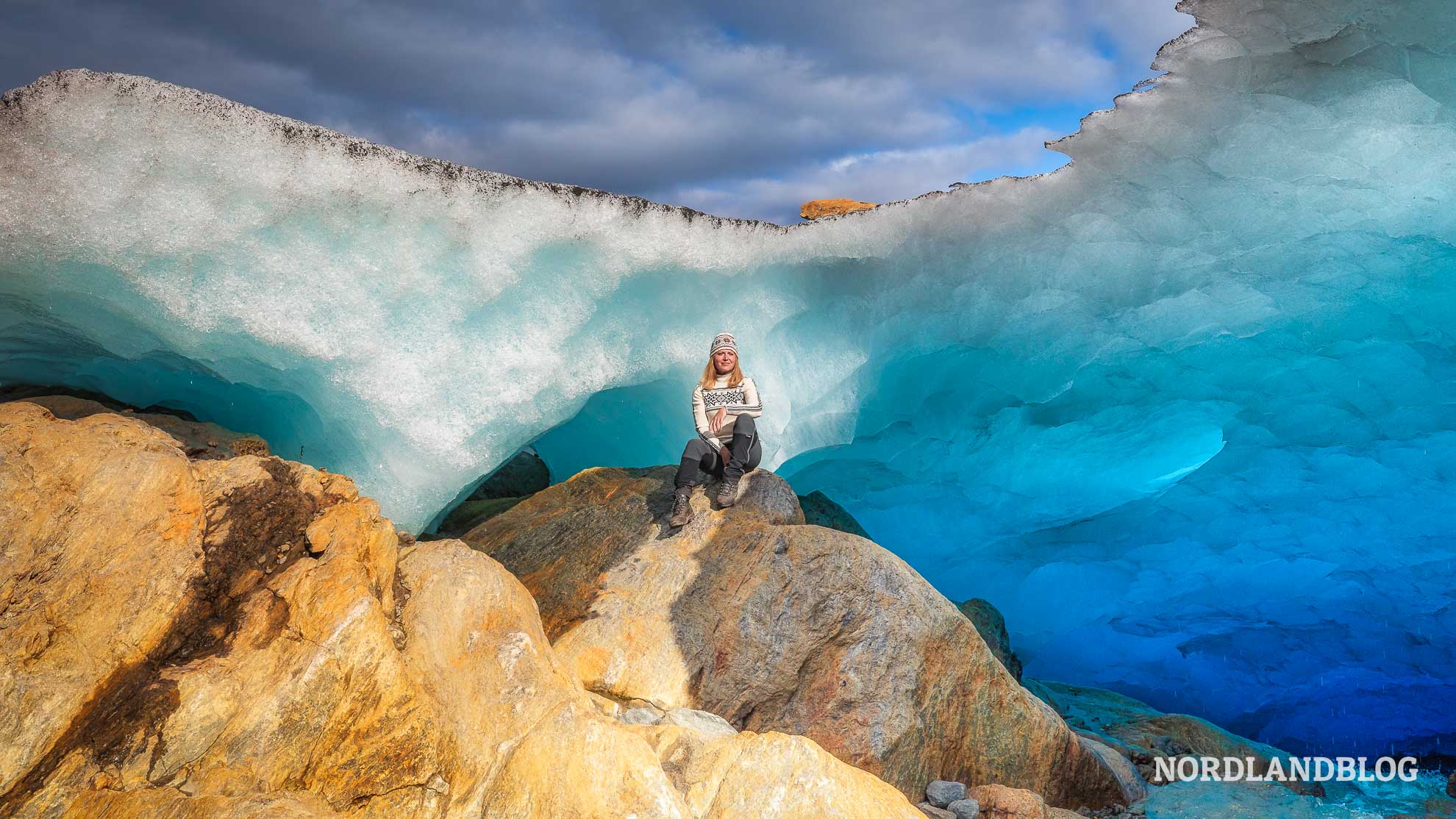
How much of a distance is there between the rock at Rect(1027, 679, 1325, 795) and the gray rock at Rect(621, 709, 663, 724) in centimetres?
520

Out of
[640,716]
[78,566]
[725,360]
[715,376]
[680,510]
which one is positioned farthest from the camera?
[715,376]

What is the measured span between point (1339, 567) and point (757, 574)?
9068mm

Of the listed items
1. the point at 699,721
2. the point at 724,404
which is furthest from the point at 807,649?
the point at 724,404

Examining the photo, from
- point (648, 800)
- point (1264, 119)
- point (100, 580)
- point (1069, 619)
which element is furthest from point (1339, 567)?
point (100, 580)

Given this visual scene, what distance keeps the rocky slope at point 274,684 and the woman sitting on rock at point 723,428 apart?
6.60 feet

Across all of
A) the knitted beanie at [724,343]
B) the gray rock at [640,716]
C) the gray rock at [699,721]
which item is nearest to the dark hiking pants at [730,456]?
the knitted beanie at [724,343]

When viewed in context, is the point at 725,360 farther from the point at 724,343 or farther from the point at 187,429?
the point at 187,429

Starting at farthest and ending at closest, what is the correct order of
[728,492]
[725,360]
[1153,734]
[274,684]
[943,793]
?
1. [1153,734]
2. [725,360]
3. [728,492]
4. [943,793]
5. [274,684]

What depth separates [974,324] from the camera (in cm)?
897

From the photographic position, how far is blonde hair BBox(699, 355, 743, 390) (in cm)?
662

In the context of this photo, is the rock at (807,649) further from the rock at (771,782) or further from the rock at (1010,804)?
the rock at (771,782)

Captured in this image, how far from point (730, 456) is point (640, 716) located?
2272mm

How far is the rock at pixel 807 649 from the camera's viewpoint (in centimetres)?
552

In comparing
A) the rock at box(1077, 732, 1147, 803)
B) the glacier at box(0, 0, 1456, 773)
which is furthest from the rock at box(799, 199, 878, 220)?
the rock at box(1077, 732, 1147, 803)
